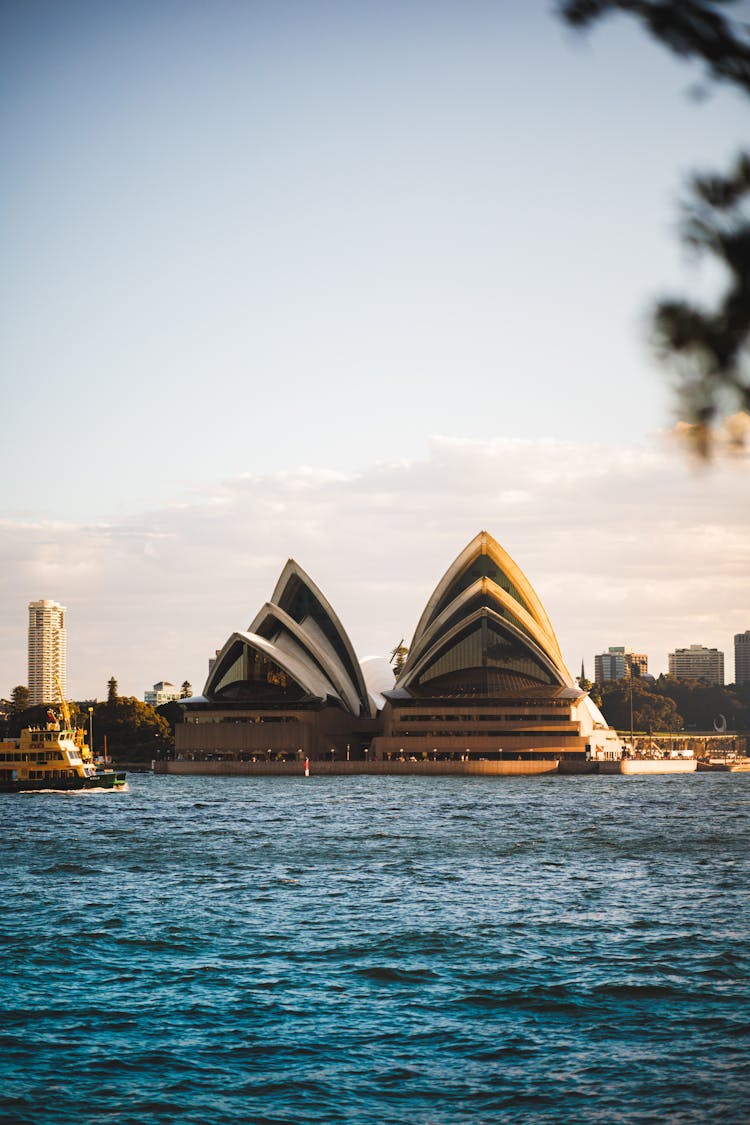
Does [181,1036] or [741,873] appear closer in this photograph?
[181,1036]

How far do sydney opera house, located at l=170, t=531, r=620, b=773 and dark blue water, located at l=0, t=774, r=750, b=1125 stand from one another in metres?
66.4

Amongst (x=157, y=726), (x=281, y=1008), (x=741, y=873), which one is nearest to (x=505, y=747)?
(x=157, y=726)

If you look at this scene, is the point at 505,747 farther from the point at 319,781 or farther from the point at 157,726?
the point at 157,726

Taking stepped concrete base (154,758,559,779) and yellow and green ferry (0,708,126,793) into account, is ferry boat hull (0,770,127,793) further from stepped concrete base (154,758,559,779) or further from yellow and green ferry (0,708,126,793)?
stepped concrete base (154,758,559,779)

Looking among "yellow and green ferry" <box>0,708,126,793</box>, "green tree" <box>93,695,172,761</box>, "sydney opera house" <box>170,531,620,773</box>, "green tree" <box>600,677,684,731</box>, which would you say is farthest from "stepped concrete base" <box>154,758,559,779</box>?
"green tree" <box>600,677,684,731</box>

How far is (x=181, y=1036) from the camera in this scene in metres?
15.7

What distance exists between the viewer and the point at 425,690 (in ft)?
359

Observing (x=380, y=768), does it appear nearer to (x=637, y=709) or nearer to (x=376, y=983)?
(x=637, y=709)

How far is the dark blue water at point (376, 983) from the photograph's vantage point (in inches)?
528

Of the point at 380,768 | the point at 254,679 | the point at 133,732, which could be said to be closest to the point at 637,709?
the point at 133,732

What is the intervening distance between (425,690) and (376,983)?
91.0 m

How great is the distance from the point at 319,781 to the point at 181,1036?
82.7 metres

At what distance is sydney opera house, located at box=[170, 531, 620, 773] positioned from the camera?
10631 cm

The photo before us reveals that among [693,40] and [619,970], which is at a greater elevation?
[693,40]
